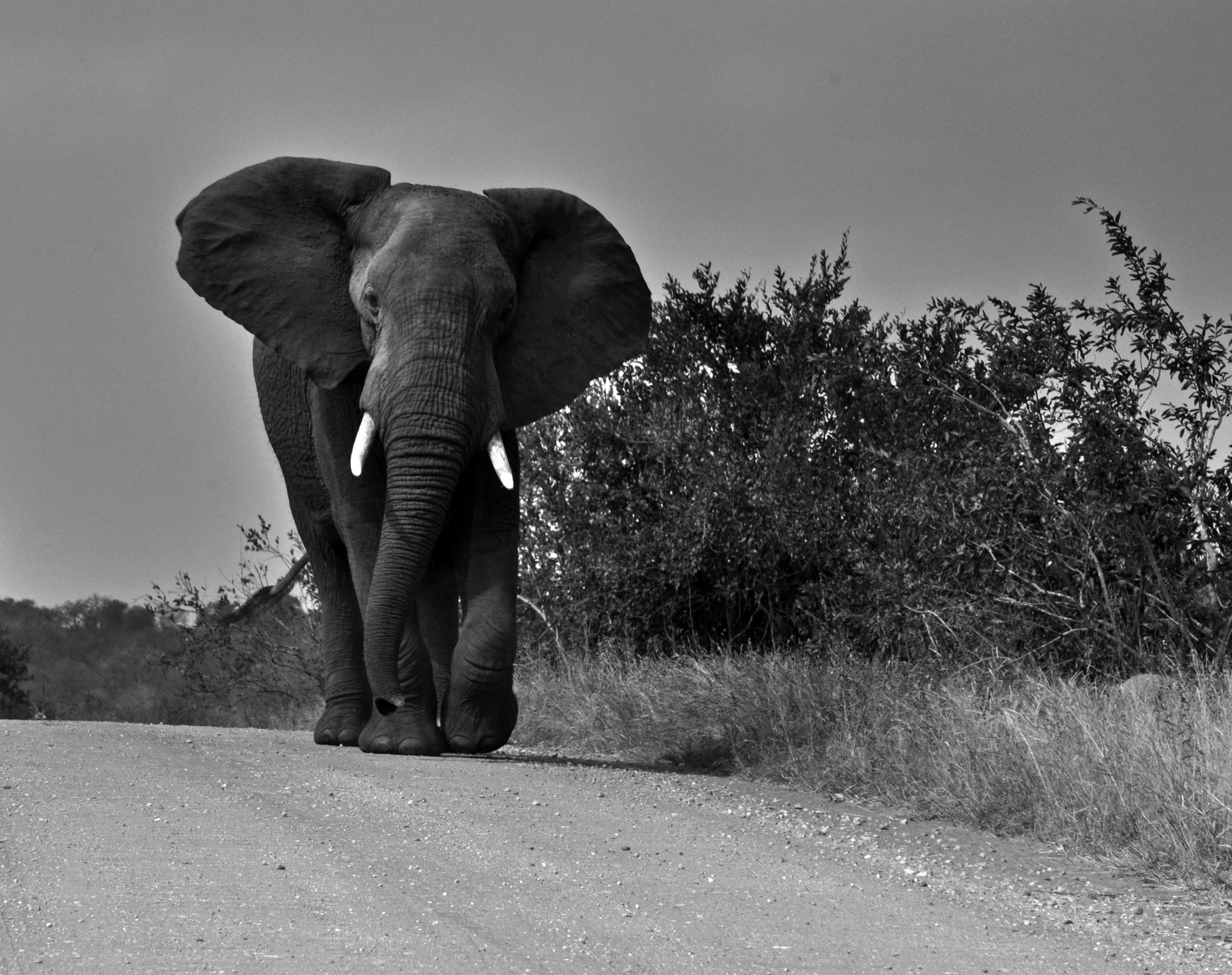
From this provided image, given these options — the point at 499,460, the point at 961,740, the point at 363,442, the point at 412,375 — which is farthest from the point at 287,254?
the point at 961,740

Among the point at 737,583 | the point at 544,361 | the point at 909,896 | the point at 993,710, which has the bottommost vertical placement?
the point at 909,896

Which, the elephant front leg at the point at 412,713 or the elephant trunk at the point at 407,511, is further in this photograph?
the elephant front leg at the point at 412,713

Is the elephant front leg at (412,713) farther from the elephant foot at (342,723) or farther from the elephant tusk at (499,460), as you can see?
the elephant foot at (342,723)

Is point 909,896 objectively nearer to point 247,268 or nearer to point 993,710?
point 993,710

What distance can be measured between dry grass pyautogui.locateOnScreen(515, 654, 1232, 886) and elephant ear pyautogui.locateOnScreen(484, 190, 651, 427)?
7.35 ft

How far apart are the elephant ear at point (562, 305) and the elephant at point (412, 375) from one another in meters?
0.01

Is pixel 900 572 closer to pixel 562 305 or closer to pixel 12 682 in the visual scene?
pixel 562 305

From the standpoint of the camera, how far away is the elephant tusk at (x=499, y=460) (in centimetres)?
1101

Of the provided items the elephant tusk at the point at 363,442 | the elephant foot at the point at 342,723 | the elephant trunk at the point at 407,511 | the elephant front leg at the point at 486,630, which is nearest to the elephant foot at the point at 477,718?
the elephant front leg at the point at 486,630

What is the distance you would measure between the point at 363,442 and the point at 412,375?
0.69 meters

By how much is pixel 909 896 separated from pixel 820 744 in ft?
12.5

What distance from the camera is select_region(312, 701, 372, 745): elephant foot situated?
40.6ft

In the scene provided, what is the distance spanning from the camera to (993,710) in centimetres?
1004

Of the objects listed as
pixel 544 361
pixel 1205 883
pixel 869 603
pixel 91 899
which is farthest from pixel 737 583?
pixel 91 899
